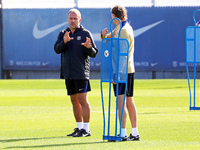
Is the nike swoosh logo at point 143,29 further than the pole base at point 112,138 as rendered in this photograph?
Yes

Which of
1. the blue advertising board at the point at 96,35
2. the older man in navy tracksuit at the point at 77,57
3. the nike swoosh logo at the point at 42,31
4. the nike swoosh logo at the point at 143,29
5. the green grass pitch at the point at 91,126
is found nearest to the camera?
the green grass pitch at the point at 91,126

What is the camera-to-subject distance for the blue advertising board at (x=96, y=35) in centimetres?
2980

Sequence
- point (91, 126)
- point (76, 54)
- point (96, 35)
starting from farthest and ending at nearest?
point (96, 35) → point (91, 126) → point (76, 54)

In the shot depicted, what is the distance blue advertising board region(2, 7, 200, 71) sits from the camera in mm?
29797

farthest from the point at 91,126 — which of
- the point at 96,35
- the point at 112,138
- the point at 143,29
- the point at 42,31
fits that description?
the point at 42,31

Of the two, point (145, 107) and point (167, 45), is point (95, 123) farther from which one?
point (167, 45)

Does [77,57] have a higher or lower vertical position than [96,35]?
lower

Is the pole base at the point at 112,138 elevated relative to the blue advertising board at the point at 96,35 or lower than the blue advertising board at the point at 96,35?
lower

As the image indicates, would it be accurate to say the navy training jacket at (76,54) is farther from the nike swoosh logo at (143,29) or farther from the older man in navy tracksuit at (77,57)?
the nike swoosh logo at (143,29)

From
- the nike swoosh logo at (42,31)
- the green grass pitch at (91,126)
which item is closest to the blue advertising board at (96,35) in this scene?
the nike swoosh logo at (42,31)

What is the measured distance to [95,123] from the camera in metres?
10.5

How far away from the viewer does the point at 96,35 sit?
30.1 meters

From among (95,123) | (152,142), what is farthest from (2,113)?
(152,142)

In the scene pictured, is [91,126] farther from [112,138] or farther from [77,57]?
[112,138]
